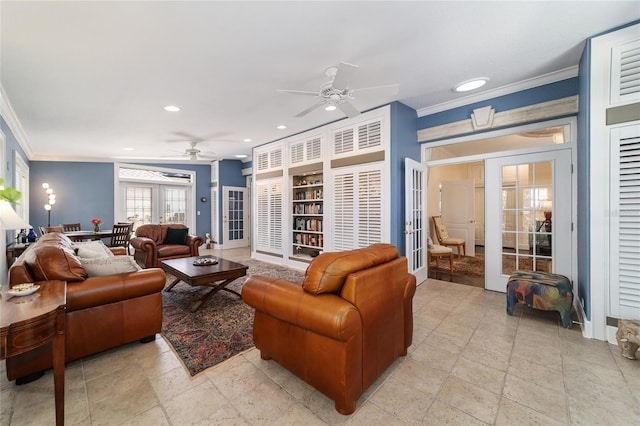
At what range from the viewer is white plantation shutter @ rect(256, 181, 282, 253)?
5.77m

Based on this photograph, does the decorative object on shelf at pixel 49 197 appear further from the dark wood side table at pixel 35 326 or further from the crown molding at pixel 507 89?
the crown molding at pixel 507 89

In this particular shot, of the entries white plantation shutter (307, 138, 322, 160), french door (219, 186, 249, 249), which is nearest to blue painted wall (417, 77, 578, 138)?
white plantation shutter (307, 138, 322, 160)

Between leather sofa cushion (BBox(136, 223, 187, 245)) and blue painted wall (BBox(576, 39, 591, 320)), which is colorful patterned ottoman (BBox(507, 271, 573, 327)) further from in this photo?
leather sofa cushion (BBox(136, 223, 187, 245))

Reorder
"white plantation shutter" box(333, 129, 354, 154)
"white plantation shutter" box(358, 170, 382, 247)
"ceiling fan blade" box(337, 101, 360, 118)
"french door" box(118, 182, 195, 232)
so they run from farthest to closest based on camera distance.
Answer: "french door" box(118, 182, 195, 232)
"white plantation shutter" box(333, 129, 354, 154)
"white plantation shutter" box(358, 170, 382, 247)
"ceiling fan blade" box(337, 101, 360, 118)

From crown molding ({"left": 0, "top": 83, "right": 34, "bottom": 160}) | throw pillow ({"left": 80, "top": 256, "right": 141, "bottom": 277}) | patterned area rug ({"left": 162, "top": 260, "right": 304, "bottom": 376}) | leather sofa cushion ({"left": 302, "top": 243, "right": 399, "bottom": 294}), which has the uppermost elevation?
crown molding ({"left": 0, "top": 83, "right": 34, "bottom": 160})

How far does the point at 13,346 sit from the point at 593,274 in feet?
13.4

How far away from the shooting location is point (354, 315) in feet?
4.80

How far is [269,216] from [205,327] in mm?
3484

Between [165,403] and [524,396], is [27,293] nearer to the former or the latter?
[165,403]

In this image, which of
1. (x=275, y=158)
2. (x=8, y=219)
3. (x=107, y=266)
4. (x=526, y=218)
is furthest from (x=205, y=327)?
(x=526, y=218)

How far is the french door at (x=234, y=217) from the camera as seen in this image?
26.4 ft

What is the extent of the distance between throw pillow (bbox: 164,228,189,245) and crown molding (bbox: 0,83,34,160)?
278cm

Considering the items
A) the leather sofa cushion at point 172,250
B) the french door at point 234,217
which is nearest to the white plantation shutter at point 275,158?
the leather sofa cushion at point 172,250

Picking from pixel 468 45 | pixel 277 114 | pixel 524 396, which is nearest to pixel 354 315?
pixel 524 396
